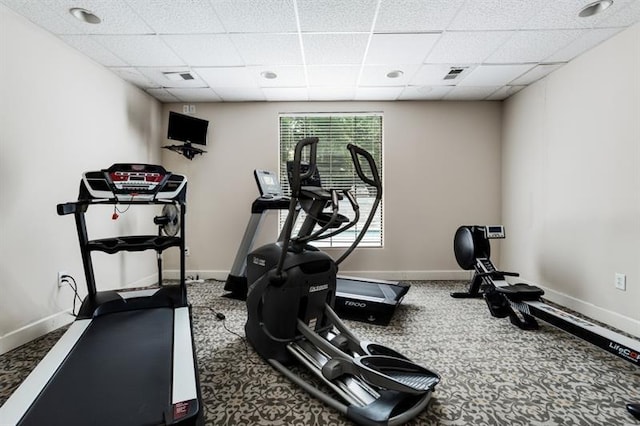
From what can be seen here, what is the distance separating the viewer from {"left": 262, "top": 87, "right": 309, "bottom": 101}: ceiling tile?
3.98m

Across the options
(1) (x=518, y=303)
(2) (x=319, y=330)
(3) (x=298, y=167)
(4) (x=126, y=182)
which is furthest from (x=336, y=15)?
(1) (x=518, y=303)

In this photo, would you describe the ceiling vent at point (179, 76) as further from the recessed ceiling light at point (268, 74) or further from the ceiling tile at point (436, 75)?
the ceiling tile at point (436, 75)

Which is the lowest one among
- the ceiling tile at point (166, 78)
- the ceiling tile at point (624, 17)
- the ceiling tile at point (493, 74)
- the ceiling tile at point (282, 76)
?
the ceiling tile at point (166, 78)

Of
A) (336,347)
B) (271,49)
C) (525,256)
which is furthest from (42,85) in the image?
(525,256)

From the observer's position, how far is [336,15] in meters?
2.44

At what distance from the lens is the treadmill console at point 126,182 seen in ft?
7.16

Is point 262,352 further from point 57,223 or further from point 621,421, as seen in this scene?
point 57,223

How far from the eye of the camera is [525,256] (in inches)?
153

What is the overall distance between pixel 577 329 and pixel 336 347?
172 centimetres

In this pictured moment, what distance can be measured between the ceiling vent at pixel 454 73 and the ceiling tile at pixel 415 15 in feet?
2.96

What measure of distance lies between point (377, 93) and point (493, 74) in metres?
1.36

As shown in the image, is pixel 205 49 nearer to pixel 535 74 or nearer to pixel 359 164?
pixel 359 164

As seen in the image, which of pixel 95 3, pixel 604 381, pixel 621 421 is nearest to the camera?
pixel 621 421

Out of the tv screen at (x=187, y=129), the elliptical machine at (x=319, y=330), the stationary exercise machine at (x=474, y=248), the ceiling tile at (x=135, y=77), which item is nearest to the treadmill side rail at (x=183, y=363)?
the elliptical machine at (x=319, y=330)
